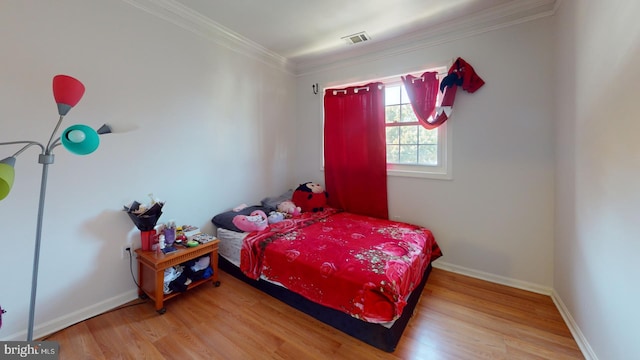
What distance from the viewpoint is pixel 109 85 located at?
1941mm

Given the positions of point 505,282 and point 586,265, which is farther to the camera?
point 505,282

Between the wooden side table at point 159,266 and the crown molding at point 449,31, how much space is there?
9.02ft

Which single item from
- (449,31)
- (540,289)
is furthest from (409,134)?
(540,289)

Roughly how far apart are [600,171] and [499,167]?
95cm

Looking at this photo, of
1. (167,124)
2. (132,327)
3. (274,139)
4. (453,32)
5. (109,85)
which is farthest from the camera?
(274,139)

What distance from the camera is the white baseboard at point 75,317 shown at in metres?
1.65

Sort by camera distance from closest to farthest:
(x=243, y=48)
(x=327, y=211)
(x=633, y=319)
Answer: (x=633, y=319) → (x=243, y=48) → (x=327, y=211)

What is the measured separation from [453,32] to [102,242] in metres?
3.77

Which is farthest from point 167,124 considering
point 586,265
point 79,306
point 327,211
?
point 586,265

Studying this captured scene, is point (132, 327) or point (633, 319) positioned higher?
point (633, 319)

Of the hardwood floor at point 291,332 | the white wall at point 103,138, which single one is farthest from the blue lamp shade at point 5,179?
the hardwood floor at point 291,332

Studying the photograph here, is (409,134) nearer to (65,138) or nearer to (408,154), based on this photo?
(408,154)

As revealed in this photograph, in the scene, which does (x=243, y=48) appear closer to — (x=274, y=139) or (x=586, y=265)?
(x=274, y=139)

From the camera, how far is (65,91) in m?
1.25
